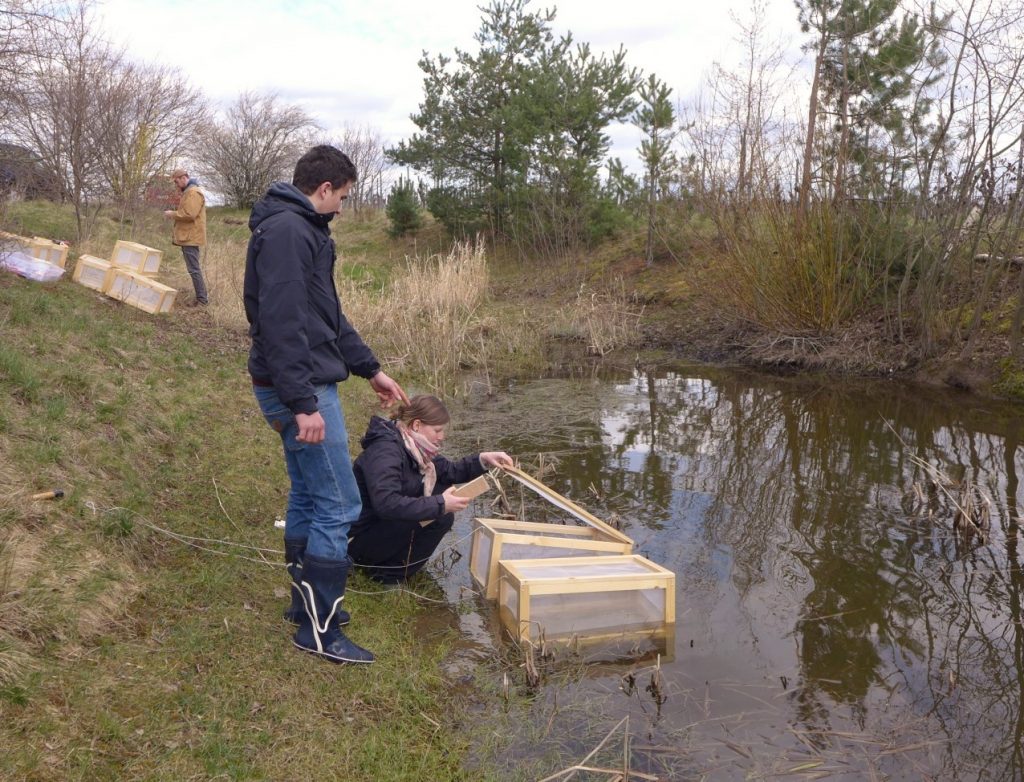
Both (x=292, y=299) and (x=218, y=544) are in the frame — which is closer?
(x=292, y=299)

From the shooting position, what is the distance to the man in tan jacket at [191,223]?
10.4 metres

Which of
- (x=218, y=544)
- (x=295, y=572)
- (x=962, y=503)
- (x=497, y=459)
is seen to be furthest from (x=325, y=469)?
(x=962, y=503)

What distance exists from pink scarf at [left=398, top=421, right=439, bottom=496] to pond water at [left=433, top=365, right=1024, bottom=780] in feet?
2.36

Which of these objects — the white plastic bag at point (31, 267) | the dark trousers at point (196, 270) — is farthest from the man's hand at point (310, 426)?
the dark trousers at point (196, 270)

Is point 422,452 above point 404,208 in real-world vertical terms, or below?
below

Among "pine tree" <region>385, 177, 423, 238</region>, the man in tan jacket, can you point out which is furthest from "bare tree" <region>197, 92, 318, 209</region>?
the man in tan jacket

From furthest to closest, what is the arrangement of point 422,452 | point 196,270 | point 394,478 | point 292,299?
point 196,270 → point 422,452 → point 394,478 → point 292,299

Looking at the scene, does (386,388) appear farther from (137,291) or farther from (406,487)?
(137,291)

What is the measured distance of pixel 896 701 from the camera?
3547 mm

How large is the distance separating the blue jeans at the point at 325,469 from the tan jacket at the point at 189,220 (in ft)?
26.3

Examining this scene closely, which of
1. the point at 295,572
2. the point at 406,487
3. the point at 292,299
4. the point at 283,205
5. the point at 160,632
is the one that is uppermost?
the point at 283,205

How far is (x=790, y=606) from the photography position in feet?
14.6

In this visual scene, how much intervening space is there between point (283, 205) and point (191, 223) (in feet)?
26.6

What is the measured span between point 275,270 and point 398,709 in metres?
1.74
